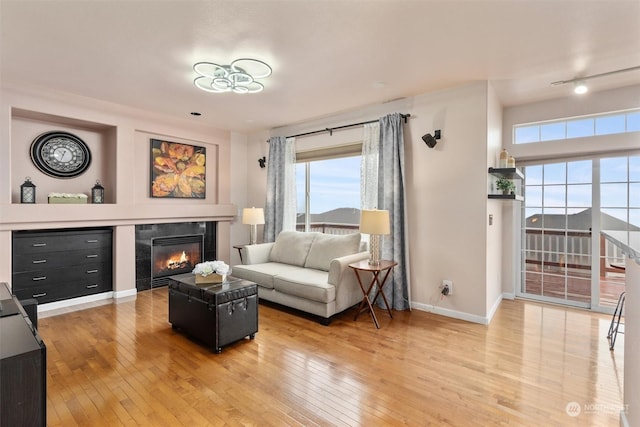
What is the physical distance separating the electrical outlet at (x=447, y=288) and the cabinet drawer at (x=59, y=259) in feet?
14.9

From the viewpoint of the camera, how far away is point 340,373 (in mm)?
2404

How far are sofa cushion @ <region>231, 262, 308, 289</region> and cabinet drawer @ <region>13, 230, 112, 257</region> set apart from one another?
1.92 m

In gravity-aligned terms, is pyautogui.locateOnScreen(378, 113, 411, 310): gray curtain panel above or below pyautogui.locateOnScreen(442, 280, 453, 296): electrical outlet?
above

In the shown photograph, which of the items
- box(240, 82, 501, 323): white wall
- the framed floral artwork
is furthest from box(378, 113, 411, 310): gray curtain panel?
the framed floral artwork

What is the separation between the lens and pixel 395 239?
3.88 metres

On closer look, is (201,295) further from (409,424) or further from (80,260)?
(80,260)

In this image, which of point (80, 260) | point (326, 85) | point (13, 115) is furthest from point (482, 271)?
point (13, 115)

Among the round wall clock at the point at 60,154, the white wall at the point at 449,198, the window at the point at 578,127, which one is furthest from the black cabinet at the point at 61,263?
the window at the point at 578,127

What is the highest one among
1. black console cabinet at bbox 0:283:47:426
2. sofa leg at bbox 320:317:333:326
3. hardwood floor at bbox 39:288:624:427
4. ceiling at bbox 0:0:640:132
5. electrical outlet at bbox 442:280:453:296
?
ceiling at bbox 0:0:640:132

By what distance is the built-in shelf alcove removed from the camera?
3.82 m

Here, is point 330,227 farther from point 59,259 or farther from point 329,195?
point 59,259

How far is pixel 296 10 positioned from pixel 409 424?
2798 mm

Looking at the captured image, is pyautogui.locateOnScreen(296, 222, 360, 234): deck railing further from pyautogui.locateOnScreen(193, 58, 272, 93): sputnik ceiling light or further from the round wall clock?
the round wall clock

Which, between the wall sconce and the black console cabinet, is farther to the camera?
the wall sconce
